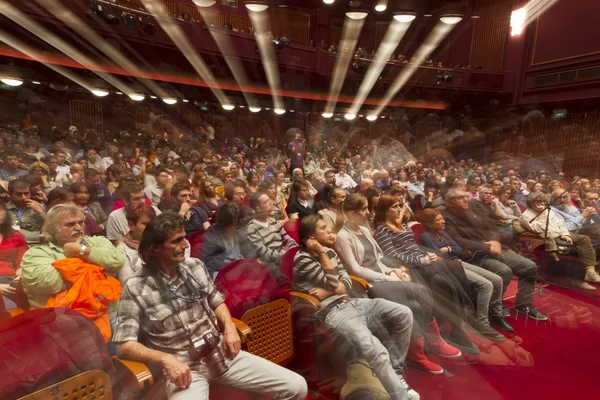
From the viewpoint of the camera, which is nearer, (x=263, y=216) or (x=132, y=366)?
(x=132, y=366)

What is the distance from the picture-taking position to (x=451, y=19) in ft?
23.9

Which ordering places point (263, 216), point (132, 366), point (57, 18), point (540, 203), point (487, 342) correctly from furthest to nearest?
point (57, 18), point (540, 203), point (263, 216), point (487, 342), point (132, 366)

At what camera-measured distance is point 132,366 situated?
1.09 meters

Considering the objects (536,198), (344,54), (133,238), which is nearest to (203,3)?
(344,54)

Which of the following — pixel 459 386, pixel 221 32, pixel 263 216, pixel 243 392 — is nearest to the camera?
pixel 243 392

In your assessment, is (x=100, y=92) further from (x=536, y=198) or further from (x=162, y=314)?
(x=536, y=198)

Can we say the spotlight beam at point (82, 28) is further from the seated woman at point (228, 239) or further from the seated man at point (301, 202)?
the seated woman at point (228, 239)

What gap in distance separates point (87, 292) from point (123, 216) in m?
0.80

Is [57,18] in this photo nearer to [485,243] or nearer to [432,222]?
[432,222]

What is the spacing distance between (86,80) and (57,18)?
100 inches

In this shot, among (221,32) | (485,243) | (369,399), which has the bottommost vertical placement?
(369,399)

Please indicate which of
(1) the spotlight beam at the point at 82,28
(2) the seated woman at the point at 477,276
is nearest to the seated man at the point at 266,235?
(2) the seated woman at the point at 477,276

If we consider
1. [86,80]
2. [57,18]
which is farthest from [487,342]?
[86,80]

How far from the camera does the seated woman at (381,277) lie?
1.86m
